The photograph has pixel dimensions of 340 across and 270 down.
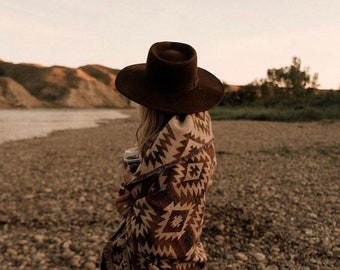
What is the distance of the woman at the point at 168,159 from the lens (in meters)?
2.12

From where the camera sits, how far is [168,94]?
2.22 meters

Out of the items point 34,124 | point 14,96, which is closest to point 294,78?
point 34,124

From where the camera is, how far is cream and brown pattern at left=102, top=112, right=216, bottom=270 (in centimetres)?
211

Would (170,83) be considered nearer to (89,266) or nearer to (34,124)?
(89,266)

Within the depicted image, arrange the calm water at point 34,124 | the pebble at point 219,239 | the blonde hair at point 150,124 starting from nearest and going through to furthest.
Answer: the blonde hair at point 150,124 < the pebble at point 219,239 < the calm water at point 34,124

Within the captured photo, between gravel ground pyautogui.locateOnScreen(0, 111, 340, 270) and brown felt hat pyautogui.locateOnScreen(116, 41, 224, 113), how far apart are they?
3823mm

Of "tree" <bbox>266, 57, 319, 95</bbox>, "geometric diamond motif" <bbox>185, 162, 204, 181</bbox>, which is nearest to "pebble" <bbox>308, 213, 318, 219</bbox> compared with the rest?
"geometric diamond motif" <bbox>185, 162, 204, 181</bbox>

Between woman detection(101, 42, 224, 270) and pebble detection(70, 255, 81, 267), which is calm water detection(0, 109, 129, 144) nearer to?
pebble detection(70, 255, 81, 267)

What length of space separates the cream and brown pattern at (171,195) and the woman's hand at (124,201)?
4cm

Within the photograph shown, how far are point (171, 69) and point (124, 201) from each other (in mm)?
789

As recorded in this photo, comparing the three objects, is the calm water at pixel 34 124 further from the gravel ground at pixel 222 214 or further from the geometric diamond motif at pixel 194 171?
the geometric diamond motif at pixel 194 171

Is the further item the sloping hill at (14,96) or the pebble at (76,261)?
the sloping hill at (14,96)

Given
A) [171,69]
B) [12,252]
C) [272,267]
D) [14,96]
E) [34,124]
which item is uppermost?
[171,69]

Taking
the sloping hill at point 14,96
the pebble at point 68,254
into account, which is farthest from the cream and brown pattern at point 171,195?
the sloping hill at point 14,96
